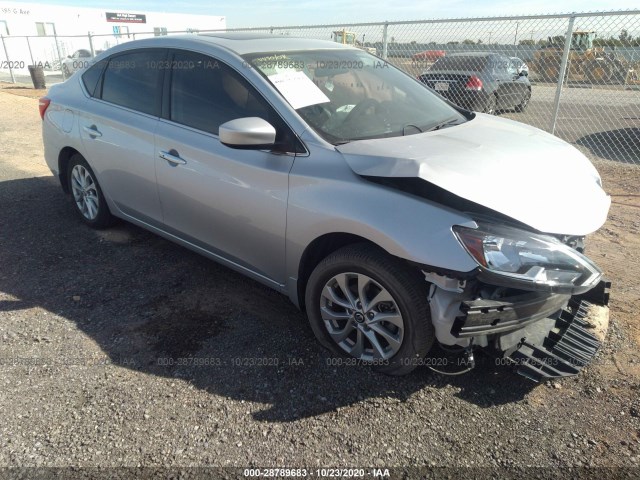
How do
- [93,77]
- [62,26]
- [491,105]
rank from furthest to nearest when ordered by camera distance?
[62,26], [491,105], [93,77]

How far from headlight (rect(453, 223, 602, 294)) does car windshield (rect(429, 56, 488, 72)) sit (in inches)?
285

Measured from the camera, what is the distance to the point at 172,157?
3459 millimetres

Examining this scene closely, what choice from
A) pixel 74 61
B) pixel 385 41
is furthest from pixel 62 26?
pixel 385 41

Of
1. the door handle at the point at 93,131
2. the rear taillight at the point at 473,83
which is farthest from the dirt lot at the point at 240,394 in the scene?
the rear taillight at the point at 473,83

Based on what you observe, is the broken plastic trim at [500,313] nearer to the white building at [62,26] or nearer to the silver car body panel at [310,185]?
the silver car body panel at [310,185]

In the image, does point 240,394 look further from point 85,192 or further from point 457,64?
point 457,64

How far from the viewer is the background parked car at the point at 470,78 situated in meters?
8.73

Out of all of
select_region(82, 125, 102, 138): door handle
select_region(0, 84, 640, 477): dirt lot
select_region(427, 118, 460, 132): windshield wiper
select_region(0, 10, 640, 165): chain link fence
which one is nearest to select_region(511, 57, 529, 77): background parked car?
select_region(0, 10, 640, 165): chain link fence

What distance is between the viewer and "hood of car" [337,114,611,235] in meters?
2.41

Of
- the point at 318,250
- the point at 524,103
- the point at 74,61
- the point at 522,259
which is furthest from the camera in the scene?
the point at 74,61

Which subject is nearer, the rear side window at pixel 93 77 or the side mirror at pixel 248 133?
the side mirror at pixel 248 133

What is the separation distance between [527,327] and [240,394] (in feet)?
5.35

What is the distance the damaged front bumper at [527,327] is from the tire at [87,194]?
3383mm

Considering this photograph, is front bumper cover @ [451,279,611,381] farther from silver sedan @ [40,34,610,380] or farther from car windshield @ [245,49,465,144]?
car windshield @ [245,49,465,144]
